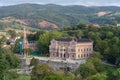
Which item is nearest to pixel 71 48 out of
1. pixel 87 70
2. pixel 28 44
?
pixel 28 44

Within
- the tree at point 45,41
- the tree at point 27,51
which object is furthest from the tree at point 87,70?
the tree at point 45,41

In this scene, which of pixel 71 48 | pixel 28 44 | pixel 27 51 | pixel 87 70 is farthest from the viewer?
pixel 28 44

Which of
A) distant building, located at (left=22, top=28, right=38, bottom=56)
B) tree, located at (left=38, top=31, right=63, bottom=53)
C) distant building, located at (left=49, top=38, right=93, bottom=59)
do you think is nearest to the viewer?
distant building, located at (left=49, top=38, right=93, bottom=59)

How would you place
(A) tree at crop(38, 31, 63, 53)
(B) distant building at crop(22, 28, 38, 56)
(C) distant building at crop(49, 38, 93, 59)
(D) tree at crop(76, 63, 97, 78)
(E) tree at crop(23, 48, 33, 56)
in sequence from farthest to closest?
1. (A) tree at crop(38, 31, 63, 53)
2. (B) distant building at crop(22, 28, 38, 56)
3. (E) tree at crop(23, 48, 33, 56)
4. (C) distant building at crop(49, 38, 93, 59)
5. (D) tree at crop(76, 63, 97, 78)

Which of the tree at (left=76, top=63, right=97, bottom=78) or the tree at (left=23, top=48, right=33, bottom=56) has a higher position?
the tree at (left=76, top=63, right=97, bottom=78)

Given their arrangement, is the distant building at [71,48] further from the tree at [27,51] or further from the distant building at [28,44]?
the distant building at [28,44]

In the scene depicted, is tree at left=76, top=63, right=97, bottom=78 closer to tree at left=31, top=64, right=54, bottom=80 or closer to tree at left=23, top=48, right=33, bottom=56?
tree at left=31, top=64, right=54, bottom=80

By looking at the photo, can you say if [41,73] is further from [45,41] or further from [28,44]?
[28,44]

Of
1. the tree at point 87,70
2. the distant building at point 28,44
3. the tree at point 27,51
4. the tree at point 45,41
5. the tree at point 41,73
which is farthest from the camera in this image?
the tree at point 45,41

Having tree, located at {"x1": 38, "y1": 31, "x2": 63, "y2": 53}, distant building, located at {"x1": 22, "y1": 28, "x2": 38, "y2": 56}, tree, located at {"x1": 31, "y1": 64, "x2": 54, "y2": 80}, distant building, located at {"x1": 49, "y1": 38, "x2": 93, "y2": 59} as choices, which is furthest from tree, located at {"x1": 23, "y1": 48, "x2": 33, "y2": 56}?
tree, located at {"x1": 31, "y1": 64, "x2": 54, "y2": 80}
